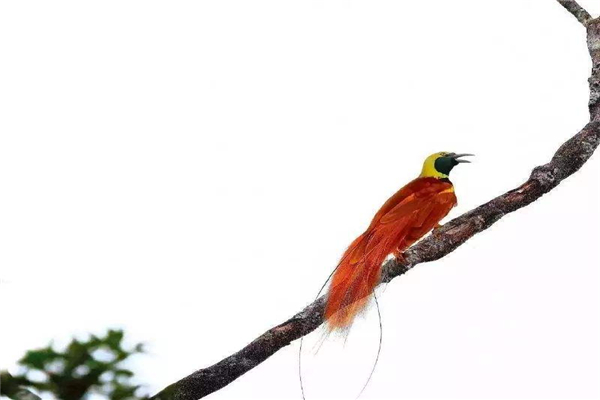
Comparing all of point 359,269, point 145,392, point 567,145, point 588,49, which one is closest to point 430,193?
point 359,269

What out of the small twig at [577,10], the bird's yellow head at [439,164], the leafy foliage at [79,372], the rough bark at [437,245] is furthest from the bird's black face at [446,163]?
the leafy foliage at [79,372]

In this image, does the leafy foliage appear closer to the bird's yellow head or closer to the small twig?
the bird's yellow head

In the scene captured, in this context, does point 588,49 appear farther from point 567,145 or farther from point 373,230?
point 373,230

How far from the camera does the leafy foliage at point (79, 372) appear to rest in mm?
738

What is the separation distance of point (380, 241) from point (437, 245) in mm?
104

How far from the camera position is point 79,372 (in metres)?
0.76

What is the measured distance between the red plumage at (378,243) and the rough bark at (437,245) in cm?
2

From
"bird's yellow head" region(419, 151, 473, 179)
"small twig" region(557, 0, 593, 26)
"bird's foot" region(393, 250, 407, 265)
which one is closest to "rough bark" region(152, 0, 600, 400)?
"bird's foot" region(393, 250, 407, 265)

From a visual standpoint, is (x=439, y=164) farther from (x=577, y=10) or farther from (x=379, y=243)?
(x=577, y=10)

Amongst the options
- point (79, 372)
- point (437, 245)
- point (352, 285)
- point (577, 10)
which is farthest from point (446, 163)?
point (79, 372)

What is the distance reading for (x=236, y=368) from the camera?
145 centimetres

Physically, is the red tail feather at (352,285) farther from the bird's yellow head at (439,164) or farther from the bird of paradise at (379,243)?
the bird's yellow head at (439,164)

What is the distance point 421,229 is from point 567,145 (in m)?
0.37

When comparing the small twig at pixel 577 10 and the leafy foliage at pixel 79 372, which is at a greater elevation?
the small twig at pixel 577 10
